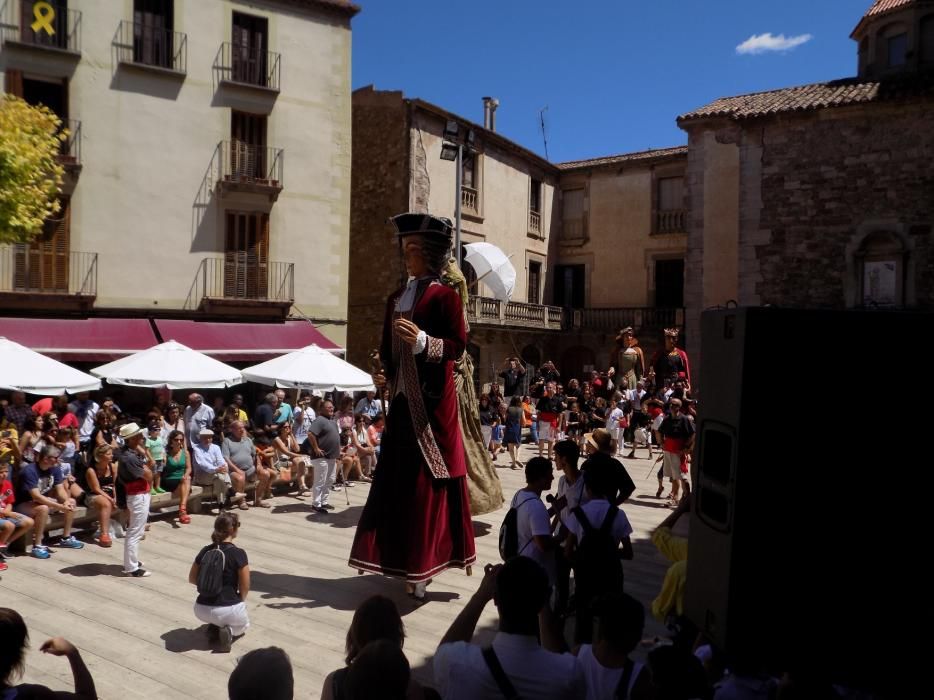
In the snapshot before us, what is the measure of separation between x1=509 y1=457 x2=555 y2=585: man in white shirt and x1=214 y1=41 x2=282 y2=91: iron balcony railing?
17.7 metres

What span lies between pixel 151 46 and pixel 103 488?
46.0 feet

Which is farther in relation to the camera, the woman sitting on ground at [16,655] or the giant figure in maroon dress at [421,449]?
the giant figure in maroon dress at [421,449]

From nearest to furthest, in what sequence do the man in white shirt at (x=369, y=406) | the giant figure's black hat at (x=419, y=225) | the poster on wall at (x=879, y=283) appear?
the giant figure's black hat at (x=419, y=225) < the man in white shirt at (x=369, y=406) < the poster on wall at (x=879, y=283)

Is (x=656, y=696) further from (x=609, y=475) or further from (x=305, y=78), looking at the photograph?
(x=305, y=78)

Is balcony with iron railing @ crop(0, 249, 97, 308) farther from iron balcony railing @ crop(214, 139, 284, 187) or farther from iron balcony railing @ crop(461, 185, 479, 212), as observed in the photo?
iron balcony railing @ crop(461, 185, 479, 212)

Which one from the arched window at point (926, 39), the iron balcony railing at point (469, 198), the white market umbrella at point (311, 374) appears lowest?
the white market umbrella at point (311, 374)

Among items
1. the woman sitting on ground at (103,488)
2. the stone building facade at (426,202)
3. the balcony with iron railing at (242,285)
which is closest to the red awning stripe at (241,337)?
the balcony with iron railing at (242,285)

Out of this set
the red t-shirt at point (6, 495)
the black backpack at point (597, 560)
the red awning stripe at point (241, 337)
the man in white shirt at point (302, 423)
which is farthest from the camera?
the red awning stripe at point (241, 337)

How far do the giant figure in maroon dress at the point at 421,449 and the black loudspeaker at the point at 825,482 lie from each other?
323 centimetres

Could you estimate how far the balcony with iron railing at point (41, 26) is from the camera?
16.8 m

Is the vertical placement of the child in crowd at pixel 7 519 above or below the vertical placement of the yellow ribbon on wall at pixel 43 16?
below

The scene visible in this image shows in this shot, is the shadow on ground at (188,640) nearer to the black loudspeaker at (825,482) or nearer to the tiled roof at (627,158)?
the black loudspeaker at (825,482)

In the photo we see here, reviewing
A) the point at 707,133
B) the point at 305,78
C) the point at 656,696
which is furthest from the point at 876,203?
the point at 656,696

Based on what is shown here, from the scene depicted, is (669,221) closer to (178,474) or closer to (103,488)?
(178,474)
